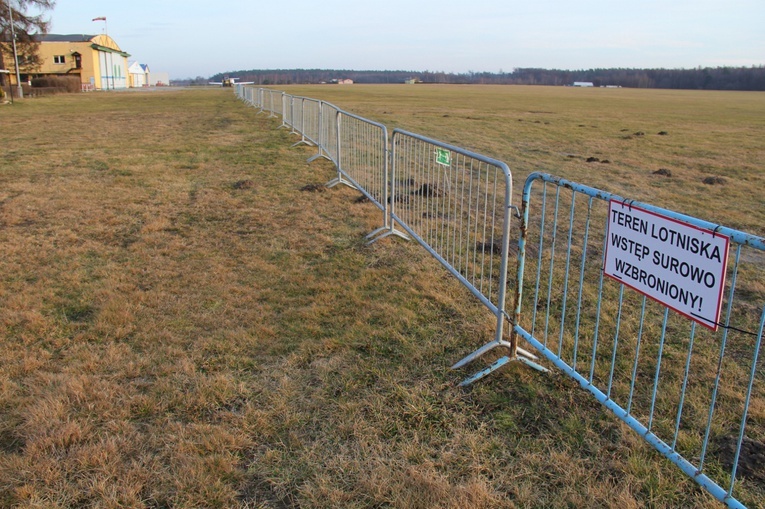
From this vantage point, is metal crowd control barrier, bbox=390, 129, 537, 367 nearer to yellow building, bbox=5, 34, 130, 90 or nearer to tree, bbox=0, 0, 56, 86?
tree, bbox=0, 0, 56, 86

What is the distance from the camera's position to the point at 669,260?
2518mm

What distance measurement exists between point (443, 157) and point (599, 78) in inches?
6244

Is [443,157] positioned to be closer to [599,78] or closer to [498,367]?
[498,367]

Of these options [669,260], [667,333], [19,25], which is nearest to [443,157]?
[667,333]

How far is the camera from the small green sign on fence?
501 centimetres

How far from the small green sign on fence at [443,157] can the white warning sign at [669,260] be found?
2262mm

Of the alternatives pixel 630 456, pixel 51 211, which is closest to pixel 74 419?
pixel 630 456

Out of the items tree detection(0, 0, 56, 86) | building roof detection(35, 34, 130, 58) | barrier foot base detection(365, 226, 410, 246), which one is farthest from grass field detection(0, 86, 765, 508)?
building roof detection(35, 34, 130, 58)

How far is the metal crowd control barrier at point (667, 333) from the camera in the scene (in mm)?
2356

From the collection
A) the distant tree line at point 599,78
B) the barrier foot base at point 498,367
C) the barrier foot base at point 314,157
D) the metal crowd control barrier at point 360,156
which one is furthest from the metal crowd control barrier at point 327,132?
the distant tree line at point 599,78

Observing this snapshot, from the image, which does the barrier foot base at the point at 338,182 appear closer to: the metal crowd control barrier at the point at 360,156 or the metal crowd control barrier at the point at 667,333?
the metal crowd control barrier at the point at 360,156

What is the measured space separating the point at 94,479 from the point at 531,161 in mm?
12411

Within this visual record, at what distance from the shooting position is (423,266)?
5.86 m

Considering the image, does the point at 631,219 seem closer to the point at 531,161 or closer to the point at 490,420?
the point at 490,420
